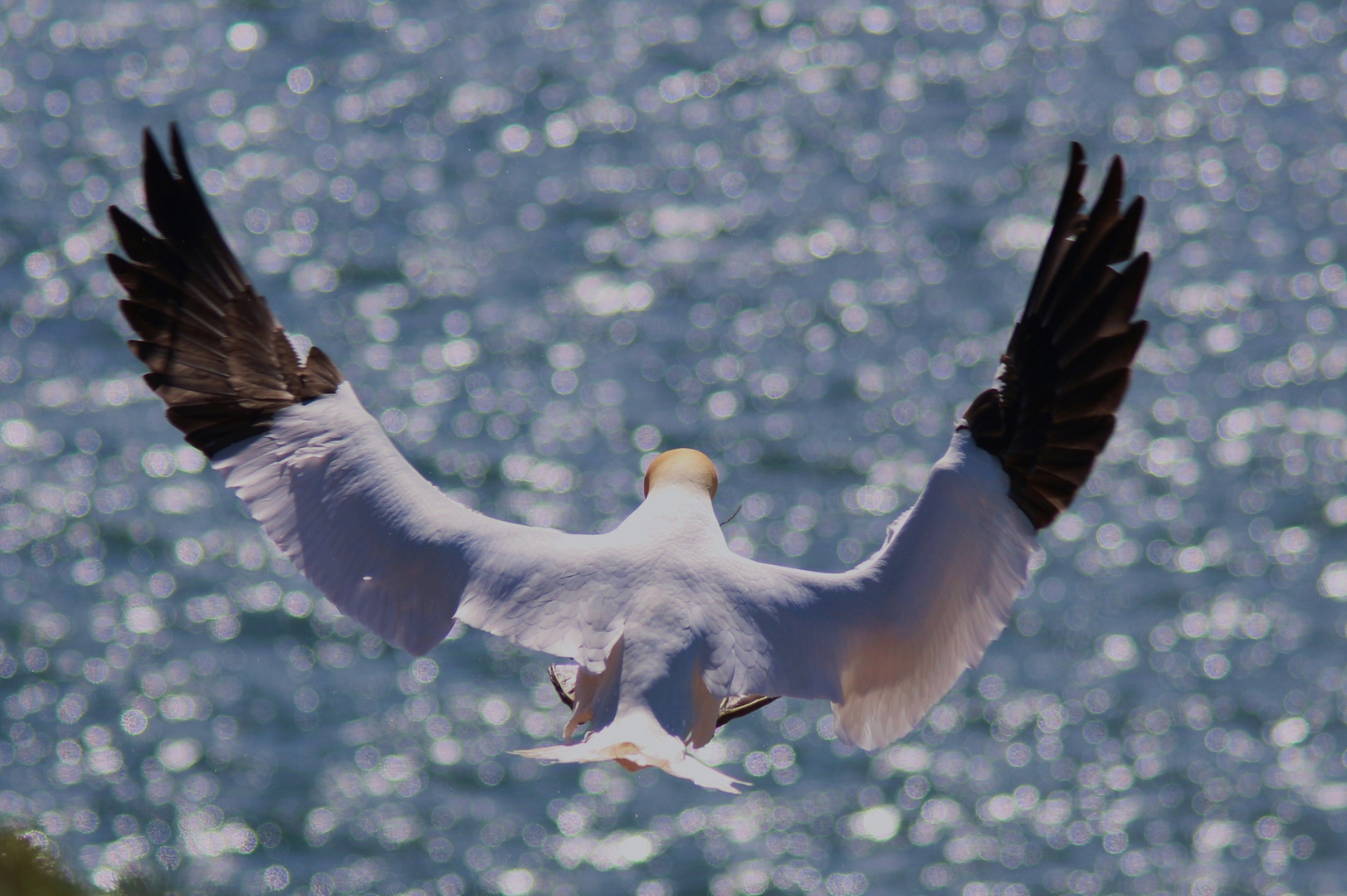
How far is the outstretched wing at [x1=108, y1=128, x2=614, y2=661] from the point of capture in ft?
18.3

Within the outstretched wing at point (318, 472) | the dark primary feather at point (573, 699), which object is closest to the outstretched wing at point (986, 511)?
the dark primary feather at point (573, 699)

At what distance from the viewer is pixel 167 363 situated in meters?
6.19

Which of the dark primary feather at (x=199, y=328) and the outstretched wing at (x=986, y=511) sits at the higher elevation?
the dark primary feather at (x=199, y=328)

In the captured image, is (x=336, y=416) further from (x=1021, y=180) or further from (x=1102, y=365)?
(x=1021, y=180)

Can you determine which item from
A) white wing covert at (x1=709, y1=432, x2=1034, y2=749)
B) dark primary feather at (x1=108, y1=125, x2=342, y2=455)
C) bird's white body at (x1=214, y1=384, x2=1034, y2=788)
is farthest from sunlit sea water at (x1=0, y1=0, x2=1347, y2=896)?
white wing covert at (x1=709, y1=432, x2=1034, y2=749)

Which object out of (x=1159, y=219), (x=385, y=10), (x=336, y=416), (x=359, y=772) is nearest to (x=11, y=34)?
(x=385, y=10)

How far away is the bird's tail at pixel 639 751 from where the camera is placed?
16.4 feet

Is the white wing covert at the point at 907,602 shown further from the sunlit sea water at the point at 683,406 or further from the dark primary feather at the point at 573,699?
the sunlit sea water at the point at 683,406

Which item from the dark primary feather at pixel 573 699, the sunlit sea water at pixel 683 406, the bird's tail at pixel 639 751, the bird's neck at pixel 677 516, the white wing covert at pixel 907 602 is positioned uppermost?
the bird's neck at pixel 677 516

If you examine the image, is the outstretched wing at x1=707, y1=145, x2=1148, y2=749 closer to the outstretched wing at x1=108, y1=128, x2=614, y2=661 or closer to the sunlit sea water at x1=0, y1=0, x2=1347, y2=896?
the outstretched wing at x1=108, y1=128, x2=614, y2=661

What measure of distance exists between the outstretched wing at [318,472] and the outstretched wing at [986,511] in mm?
652

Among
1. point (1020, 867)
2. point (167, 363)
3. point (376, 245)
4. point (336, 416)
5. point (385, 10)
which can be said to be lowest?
point (1020, 867)

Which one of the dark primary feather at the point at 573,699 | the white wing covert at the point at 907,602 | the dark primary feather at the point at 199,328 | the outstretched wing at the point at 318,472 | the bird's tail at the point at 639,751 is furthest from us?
the dark primary feather at the point at 199,328

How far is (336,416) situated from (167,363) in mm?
650
